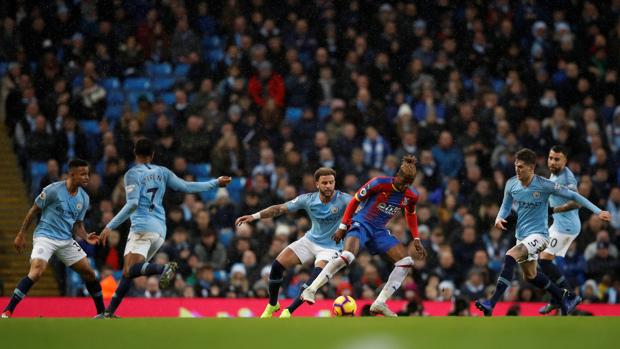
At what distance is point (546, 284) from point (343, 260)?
7.64 feet

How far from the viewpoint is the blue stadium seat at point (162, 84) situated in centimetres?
2021

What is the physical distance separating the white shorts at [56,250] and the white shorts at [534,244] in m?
4.84

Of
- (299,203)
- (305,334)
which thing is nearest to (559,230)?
(299,203)

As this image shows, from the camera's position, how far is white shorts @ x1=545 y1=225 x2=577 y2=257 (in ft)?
42.1

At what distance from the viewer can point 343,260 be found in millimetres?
11672

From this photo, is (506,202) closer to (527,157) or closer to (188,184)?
(527,157)

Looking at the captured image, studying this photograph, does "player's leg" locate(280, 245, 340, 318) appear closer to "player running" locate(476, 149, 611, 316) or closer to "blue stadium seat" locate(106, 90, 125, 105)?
"player running" locate(476, 149, 611, 316)

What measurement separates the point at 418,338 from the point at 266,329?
1.23m

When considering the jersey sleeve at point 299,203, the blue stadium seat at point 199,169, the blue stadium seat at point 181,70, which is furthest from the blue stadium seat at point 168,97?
the jersey sleeve at point 299,203

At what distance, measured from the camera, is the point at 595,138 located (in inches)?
722

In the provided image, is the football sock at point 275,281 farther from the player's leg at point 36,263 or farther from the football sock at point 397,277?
the player's leg at point 36,263

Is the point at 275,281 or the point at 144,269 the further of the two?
the point at 275,281

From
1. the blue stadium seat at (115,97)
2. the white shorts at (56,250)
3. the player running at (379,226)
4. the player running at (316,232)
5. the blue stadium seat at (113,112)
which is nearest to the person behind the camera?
the player running at (379,226)

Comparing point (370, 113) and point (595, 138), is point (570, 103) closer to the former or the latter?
point (595, 138)
